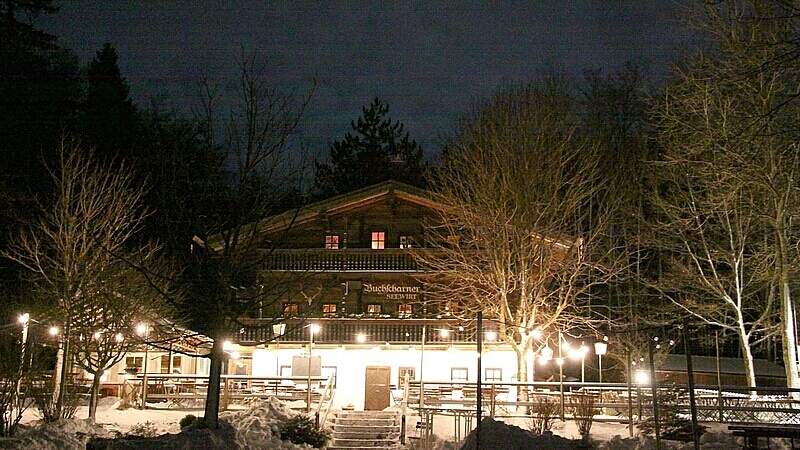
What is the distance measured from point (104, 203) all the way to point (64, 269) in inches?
101

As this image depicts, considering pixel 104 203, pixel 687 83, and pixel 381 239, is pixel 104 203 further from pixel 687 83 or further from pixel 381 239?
pixel 687 83

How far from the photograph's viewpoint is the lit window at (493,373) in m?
34.2

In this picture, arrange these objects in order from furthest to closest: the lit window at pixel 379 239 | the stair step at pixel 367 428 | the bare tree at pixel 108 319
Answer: the lit window at pixel 379 239, the stair step at pixel 367 428, the bare tree at pixel 108 319

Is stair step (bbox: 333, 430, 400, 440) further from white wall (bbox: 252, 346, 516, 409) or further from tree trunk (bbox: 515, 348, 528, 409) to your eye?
white wall (bbox: 252, 346, 516, 409)

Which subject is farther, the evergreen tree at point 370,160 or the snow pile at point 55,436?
the evergreen tree at point 370,160

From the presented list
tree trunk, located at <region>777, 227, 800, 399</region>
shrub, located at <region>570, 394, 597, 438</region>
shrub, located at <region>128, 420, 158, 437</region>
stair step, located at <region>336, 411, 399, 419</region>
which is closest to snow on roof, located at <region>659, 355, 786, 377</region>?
tree trunk, located at <region>777, 227, 800, 399</region>

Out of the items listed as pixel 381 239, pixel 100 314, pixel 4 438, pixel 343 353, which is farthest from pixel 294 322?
pixel 4 438

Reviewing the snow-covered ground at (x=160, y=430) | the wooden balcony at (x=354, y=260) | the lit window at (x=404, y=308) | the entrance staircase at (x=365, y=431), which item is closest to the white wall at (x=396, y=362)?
the lit window at (x=404, y=308)

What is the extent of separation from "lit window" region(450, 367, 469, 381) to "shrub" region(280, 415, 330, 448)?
35.3ft

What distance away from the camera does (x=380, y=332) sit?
3403cm

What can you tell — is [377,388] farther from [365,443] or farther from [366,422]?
[365,443]

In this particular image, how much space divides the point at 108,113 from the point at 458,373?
86.2ft

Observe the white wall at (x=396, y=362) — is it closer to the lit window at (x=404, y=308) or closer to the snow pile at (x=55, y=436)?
the lit window at (x=404, y=308)

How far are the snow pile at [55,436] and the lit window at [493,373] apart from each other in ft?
52.5
